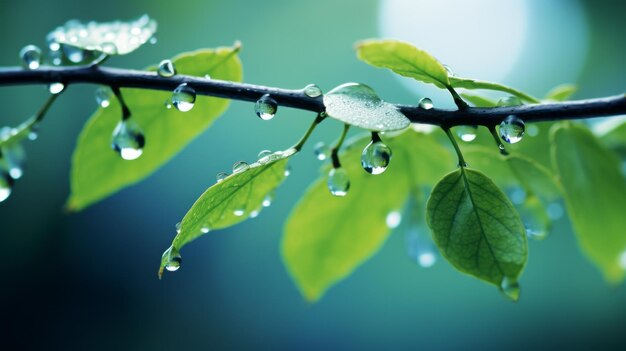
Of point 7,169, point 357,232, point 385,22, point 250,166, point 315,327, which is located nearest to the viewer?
point 250,166

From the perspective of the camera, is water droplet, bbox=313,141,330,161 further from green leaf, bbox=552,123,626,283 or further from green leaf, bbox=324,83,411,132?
green leaf, bbox=552,123,626,283

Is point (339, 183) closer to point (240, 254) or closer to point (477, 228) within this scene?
point (477, 228)

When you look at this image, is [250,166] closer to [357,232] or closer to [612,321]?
[357,232]

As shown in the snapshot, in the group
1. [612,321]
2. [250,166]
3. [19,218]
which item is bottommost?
[612,321]

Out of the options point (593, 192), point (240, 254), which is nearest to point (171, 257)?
point (593, 192)

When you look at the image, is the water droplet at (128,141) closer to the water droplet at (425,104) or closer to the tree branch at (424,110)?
the tree branch at (424,110)

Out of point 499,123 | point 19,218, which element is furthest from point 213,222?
point 19,218

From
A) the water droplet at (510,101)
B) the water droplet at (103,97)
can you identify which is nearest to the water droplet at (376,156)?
the water droplet at (510,101)
